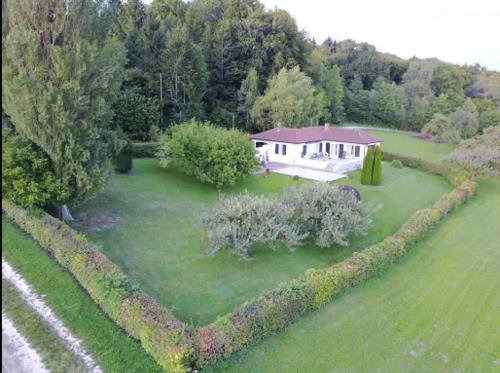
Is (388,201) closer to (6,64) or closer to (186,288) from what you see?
(186,288)

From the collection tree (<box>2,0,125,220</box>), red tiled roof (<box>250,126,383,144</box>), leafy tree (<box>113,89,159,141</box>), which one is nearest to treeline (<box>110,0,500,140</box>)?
leafy tree (<box>113,89,159,141</box>)

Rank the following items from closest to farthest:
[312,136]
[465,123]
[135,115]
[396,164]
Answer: [396,164], [312,136], [135,115], [465,123]

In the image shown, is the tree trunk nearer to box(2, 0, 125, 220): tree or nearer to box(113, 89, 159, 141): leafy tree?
box(2, 0, 125, 220): tree

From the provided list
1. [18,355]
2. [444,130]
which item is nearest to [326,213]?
[18,355]

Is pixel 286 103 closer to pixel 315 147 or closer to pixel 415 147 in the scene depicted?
pixel 315 147

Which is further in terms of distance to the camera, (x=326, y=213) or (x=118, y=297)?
(x=326, y=213)

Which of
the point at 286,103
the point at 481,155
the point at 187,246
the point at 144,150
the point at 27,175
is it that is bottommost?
the point at 187,246

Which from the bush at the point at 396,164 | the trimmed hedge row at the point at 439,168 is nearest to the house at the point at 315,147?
the bush at the point at 396,164
